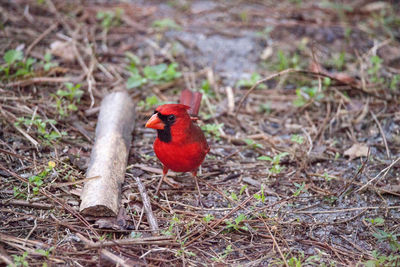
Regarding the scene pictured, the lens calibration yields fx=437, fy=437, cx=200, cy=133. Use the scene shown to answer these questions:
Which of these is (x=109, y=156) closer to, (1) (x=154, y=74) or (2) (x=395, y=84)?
(1) (x=154, y=74)

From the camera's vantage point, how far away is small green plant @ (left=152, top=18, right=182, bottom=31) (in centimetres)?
595

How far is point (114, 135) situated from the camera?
12.5 feet

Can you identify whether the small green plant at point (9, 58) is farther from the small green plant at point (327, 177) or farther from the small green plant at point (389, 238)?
the small green plant at point (389, 238)

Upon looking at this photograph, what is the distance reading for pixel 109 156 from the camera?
3.60m

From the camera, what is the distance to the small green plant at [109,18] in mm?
5906

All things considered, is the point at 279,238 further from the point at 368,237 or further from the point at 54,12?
the point at 54,12

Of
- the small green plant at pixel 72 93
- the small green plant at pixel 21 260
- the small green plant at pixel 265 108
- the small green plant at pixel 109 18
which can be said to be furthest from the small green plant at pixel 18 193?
the small green plant at pixel 109 18

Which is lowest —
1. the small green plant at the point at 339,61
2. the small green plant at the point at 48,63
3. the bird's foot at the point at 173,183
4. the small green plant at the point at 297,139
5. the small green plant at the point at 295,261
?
the bird's foot at the point at 173,183

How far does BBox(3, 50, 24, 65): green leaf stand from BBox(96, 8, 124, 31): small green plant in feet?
4.77

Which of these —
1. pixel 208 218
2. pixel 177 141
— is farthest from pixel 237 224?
pixel 177 141

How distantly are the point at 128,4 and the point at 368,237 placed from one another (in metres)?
4.83

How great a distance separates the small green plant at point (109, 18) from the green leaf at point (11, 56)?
145cm

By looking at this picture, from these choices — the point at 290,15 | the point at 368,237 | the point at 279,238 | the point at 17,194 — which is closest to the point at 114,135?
the point at 17,194

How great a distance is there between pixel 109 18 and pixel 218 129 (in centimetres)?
251
